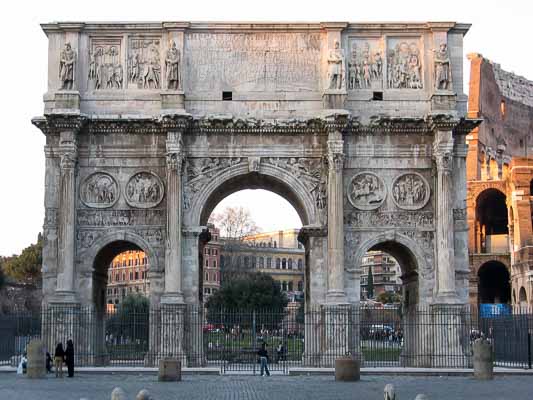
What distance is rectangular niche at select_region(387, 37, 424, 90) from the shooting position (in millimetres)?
29391

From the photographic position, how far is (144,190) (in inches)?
1141

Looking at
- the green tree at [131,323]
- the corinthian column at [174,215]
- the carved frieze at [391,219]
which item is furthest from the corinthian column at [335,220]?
the green tree at [131,323]

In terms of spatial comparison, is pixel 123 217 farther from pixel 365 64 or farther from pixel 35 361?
pixel 365 64

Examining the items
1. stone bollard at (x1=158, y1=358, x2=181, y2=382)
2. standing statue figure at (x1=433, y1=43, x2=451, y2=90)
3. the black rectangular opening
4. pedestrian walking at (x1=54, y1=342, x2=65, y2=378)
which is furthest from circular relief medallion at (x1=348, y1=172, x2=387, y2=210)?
pedestrian walking at (x1=54, y1=342, x2=65, y2=378)

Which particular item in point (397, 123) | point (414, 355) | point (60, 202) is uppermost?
point (397, 123)

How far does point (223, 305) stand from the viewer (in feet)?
167

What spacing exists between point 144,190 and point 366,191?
6368 mm

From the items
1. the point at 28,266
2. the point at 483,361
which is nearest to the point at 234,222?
the point at 28,266

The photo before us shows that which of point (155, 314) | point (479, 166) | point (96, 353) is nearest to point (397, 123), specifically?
point (155, 314)

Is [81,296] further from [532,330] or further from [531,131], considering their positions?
[531,131]

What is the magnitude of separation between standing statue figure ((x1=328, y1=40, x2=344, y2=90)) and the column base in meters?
7.25

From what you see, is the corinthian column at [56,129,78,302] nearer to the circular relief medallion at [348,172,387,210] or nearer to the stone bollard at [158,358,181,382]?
the stone bollard at [158,358,181,382]

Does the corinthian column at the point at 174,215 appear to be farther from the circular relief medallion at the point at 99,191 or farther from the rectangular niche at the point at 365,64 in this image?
the rectangular niche at the point at 365,64

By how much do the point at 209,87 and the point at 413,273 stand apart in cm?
802
